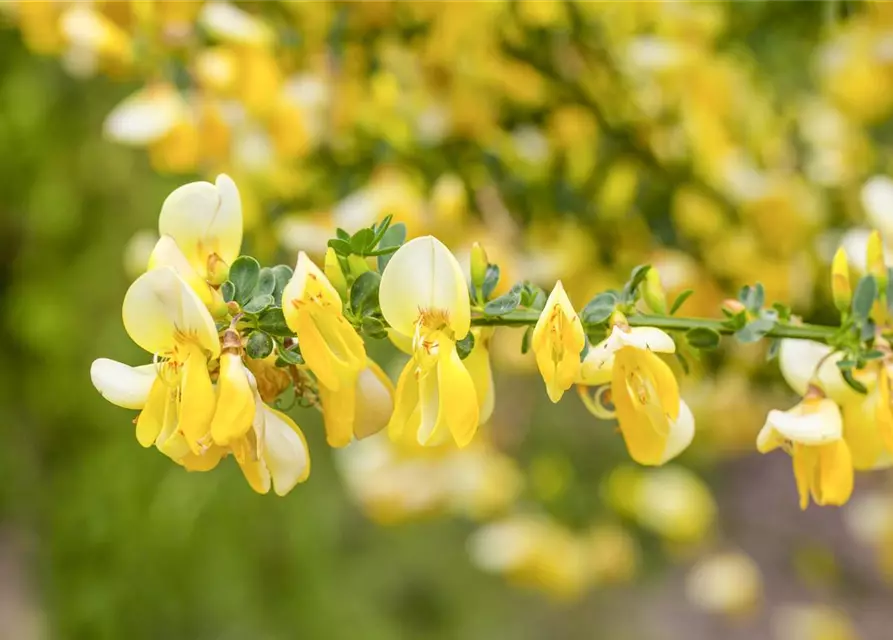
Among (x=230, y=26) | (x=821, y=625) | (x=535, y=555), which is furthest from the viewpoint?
(x=821, y=625)

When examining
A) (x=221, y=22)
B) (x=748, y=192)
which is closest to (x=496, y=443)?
(x=748, y=192)

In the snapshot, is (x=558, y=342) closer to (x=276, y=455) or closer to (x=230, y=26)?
(x=276, y=455)

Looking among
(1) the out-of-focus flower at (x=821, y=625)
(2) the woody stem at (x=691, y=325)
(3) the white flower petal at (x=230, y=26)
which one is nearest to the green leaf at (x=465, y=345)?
(2) the woody stem at (x=691, y=325)

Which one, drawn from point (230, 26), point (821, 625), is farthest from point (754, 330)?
point (821, 625)

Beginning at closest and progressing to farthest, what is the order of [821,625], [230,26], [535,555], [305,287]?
[305,287], [230,26], [535,555], [821,625]

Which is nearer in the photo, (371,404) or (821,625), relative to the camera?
(371,404)

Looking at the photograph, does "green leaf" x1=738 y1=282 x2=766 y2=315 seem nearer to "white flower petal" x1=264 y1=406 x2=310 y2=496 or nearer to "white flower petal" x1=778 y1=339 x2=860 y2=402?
"white flower petal" x1=778 y1=339 x2=860 y2=402
